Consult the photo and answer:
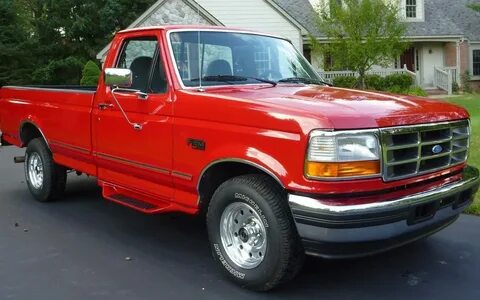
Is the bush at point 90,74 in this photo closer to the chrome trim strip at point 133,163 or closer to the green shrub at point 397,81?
the green shrub at point 397,81

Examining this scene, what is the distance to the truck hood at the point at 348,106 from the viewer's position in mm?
3791

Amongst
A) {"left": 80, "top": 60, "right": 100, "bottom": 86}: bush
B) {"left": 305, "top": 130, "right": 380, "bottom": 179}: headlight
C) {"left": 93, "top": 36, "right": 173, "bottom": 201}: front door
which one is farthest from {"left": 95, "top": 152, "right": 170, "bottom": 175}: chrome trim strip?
{"left": 80, "top": 60, "right": 100, "bottom": 86}: bush

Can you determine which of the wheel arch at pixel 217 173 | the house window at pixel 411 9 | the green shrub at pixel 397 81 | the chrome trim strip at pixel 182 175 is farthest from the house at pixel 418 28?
the wheel arch at pixel 217 173

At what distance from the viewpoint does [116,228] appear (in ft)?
20.1

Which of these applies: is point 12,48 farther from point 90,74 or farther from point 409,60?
point 409,60

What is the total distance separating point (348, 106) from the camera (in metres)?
3.99

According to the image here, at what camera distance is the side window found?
5113 millimetres

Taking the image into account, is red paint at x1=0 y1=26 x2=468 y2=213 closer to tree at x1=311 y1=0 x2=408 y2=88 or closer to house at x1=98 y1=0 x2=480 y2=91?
tree at x1=311 y1=0 x2=408 y2=88

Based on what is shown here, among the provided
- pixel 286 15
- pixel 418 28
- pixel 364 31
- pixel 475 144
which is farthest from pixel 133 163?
pixel 418 28

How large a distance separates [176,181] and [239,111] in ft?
3.26

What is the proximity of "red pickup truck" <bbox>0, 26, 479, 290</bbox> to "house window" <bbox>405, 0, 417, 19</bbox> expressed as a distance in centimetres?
2609

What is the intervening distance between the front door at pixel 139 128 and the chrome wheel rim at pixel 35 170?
5.94 ft

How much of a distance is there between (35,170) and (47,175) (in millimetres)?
486

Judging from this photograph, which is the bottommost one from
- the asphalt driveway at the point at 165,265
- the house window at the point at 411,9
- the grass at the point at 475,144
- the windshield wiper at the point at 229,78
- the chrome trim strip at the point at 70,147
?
the asphalt driveway at the point at 165,265
